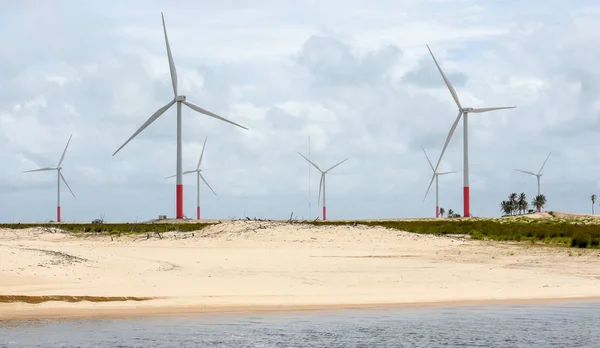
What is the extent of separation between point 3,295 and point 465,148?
87946 mm

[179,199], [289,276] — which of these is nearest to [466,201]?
[179,199]

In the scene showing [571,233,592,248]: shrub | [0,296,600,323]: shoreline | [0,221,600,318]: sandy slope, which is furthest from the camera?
[571,233,592,248]: shrub

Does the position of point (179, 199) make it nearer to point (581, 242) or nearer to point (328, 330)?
point (581, 242)

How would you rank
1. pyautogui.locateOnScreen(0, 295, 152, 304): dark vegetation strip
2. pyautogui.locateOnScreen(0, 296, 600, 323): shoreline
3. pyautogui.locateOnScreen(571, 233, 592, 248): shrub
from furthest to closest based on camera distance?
pyautogui.locateOnScreen(571, 233, 592, 248): shrub
pyautogui.locateOnScreen(0, 295, 152, 304): dark vegetation strip
pyautogui.locateOnScreen(0, 296, 600, 323): shoreline

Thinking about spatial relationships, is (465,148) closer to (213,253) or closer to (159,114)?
(159,114)

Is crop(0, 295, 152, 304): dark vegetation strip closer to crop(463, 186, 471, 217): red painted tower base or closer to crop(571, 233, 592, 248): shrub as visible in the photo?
crop(571, 233, 592, 248): shrub

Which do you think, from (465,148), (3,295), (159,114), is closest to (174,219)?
(159,114)

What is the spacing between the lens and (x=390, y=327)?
66.0ft

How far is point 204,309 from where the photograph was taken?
22.8m

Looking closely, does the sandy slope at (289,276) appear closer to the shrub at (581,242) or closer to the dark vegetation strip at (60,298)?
the dark vegetation strip at (60,298)

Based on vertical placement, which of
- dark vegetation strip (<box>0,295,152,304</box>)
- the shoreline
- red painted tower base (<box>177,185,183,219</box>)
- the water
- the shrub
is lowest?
the water

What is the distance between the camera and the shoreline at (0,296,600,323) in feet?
69.4

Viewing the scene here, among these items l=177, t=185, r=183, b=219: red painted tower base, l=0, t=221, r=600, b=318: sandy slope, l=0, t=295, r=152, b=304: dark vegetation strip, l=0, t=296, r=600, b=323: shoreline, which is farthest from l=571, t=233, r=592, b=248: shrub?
l=177, t=185, r=183, b=219: red painted tower base

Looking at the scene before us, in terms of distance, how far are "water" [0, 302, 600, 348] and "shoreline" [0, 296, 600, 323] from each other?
68cm
